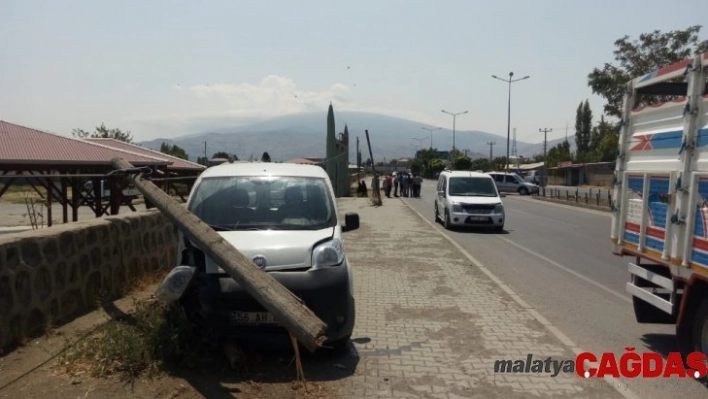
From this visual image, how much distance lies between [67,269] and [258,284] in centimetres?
281

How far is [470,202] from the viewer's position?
18797 millimetres

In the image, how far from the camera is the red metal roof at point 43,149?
10.4 m

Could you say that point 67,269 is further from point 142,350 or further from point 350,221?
point 350,221

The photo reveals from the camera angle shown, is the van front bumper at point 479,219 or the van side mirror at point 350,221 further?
the van front bumper at point 479,219

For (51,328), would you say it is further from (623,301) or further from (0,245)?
(623,301)

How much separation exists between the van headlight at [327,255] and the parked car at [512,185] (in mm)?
46165

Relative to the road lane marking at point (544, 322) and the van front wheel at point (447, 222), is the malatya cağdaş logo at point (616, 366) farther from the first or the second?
the van front wheel at point (447, 222)

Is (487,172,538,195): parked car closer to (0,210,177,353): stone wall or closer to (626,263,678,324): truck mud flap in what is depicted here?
(0,210,177,353): stone wall

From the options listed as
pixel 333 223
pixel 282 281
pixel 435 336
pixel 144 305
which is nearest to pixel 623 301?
pixel 435 336

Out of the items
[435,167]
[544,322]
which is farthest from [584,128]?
[544,322]

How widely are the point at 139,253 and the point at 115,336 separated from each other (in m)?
3.33

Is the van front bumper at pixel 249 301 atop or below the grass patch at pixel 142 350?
atop


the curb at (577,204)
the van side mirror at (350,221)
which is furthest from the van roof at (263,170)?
the curb at (577,204)

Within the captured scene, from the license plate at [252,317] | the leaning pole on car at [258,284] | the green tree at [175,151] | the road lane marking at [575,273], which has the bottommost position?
the road lane marking at [575,273]
